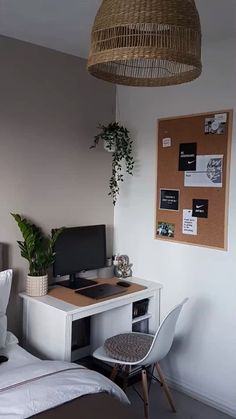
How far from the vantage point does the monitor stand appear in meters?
2.93

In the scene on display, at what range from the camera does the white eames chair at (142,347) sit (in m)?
2.38

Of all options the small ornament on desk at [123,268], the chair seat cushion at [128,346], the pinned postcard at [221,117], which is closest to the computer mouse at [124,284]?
the small ornament on desk at [123,268]

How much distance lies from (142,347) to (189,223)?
932mm

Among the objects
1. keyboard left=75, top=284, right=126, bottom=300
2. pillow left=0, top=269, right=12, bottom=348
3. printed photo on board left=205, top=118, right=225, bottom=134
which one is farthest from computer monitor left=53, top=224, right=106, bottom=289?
printed photo on board left=205, top=118, right=225, bottom=134

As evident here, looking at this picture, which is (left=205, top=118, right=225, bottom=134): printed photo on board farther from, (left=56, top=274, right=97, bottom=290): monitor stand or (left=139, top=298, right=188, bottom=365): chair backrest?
(left=56, top=274, right=97, bottom=290): monitor stand

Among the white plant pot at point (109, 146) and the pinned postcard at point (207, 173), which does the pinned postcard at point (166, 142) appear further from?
the white plant pot at point (109, 146)

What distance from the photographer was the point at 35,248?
2693mm

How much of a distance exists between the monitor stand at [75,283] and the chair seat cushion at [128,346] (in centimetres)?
45

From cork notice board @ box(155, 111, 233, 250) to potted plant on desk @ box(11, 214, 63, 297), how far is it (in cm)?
88

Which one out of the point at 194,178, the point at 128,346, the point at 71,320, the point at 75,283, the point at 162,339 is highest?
the point at 194,178

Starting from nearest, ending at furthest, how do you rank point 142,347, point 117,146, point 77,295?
point 142,347
point 77,295
point 117,146

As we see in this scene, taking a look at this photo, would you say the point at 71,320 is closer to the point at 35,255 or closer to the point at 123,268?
the point at 35,255

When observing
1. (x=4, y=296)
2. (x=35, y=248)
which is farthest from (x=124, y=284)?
(x=4, y=296)

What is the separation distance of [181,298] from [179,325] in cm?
21
